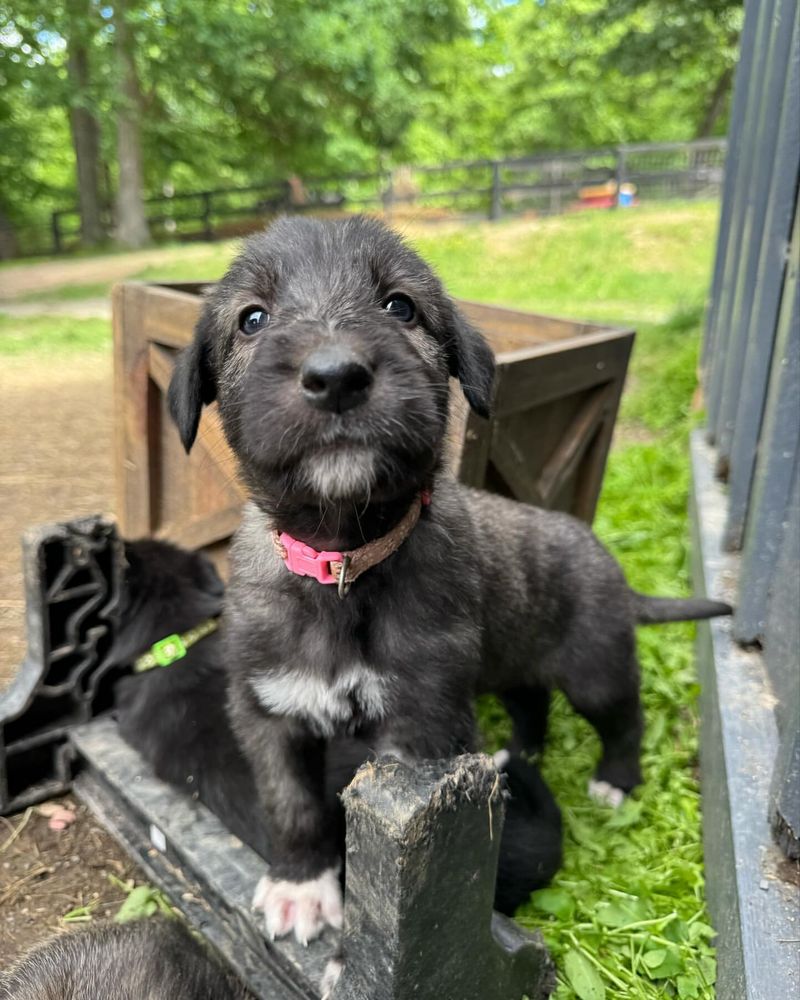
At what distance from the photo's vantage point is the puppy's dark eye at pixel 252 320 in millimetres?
2348

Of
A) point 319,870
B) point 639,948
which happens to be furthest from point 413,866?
point 639,948

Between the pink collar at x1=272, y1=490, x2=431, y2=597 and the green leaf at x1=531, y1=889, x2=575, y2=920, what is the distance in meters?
1.35

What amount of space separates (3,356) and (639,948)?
1131cm

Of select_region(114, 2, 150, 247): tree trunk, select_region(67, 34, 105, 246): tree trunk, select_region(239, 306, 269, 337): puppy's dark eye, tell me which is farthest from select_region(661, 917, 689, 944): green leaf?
select_region(67, 34, 105, 246): tree trunk

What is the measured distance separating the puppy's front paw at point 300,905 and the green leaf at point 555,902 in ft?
2.29

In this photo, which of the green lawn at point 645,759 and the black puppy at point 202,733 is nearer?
the green lawn at point 645,759

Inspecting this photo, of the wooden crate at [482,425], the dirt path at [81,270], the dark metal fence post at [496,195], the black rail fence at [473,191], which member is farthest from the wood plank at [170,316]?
the dark metal fence post at [496,195]

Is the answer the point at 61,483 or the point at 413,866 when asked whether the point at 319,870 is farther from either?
the point at 61,483

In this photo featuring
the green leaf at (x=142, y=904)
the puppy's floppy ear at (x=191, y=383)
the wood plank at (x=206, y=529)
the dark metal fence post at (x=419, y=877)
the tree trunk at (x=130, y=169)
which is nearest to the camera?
the dark metal fence post at (x=419, y=877)

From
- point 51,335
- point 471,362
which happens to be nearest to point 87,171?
point 51,335

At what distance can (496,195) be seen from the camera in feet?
88.7

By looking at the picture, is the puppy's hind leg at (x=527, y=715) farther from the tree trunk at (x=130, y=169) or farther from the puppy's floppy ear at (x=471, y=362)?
the tree trunk at (x=130, y=169)

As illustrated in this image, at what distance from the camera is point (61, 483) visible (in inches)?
268

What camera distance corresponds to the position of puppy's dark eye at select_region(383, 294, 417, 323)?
235 centimetres
